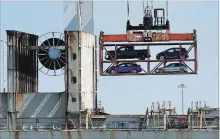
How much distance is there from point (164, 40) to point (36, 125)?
12.4 meters

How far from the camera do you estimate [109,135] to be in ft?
133

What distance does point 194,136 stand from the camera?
130ft

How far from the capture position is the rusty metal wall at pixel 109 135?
39703 millimetres

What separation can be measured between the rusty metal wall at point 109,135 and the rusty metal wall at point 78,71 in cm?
397

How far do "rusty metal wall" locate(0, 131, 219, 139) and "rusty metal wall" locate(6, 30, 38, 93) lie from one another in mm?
5896

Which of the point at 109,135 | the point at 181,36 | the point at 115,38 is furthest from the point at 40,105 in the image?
the point at 181,36

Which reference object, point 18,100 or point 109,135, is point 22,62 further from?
point 109,135

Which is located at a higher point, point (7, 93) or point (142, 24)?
point (142, 24)

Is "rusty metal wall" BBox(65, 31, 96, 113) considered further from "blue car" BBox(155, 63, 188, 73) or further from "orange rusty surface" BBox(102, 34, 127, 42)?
"blue car" BBox(155, 63, 188, 73)

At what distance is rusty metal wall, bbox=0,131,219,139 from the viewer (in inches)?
1563

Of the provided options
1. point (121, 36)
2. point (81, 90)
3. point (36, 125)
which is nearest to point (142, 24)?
point (121, 36)

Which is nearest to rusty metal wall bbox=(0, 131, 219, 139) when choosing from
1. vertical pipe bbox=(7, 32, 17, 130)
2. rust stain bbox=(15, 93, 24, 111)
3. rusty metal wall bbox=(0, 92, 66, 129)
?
vertical pipe bbox=(7, 32, 17, 130)

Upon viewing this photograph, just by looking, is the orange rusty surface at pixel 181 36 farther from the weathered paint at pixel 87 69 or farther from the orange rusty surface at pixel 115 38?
the weathered paint at pixel 87 69

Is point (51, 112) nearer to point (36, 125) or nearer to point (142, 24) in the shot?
point (36, 125)
